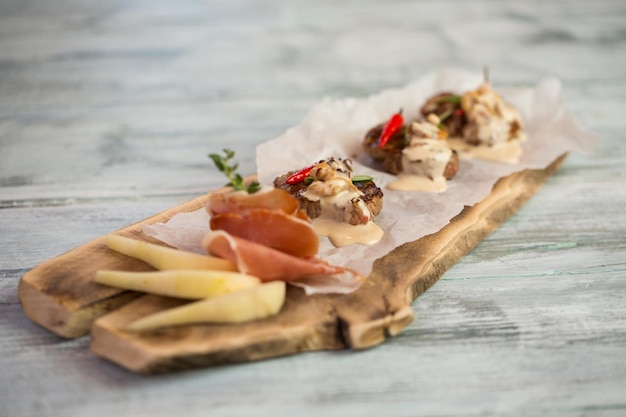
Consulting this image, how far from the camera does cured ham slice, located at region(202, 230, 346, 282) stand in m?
3.42

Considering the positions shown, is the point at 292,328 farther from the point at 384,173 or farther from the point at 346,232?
the point at 384,173

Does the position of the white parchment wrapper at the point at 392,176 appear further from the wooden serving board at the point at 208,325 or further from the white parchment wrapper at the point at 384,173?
the wooden serving board at the point at 208,325

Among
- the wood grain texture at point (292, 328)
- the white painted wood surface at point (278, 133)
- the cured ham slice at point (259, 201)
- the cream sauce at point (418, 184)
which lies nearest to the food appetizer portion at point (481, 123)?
the white painted wood surface at point (278, 133)

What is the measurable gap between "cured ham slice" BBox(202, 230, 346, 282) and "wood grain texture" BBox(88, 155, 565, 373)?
0.10 meters

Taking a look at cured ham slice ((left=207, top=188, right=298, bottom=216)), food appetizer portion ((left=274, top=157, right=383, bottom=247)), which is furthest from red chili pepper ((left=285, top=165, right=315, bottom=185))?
cured ham slice ((left=207, top=188, right=298, bottom=216))

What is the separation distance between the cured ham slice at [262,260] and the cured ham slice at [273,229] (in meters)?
0.05

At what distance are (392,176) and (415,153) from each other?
0.20m

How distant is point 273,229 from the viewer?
352 cm

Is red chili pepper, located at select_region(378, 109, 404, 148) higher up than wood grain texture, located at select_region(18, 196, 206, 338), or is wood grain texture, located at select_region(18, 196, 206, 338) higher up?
red chili pepper, located at select_region(378, 109, 404, 148)

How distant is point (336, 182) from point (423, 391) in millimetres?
1375

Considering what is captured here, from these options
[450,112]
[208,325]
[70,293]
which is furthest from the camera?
[450,112]

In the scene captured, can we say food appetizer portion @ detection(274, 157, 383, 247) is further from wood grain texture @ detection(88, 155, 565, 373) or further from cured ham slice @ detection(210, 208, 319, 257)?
cured ham slice @ detection(210, 208, 319, 257)

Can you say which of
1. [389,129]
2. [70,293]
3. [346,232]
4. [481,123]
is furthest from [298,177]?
[481,123]

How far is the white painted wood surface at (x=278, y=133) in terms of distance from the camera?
3.10 metres
